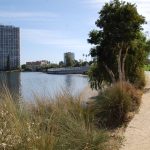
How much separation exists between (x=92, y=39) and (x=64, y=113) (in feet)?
44.3

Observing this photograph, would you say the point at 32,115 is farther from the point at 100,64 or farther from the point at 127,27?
the point at 100,64

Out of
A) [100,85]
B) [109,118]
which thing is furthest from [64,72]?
[109,118]

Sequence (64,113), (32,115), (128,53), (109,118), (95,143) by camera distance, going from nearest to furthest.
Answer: (32,115), (95,143), (64,113), (109,118), (128,53)

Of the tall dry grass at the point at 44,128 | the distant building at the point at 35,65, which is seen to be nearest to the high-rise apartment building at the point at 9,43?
the tall dry grass at the point at 44,128

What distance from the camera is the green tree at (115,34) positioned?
1988 centimetres

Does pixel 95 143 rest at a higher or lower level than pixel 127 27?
lower

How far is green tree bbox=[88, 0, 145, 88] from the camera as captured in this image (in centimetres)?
1988

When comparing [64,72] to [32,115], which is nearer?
[32,115]

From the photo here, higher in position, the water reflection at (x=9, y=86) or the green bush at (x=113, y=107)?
the water reflection at (x=9, y=86)

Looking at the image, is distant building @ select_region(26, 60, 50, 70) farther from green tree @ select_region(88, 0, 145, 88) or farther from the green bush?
the green bush

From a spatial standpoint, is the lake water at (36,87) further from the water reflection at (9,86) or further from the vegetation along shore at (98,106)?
the vegetation along shore at (98,106)

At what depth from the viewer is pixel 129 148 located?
812 cm

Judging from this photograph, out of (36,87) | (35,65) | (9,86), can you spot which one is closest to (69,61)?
(35,65)

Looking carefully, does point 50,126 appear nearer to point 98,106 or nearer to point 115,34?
point 98,106
